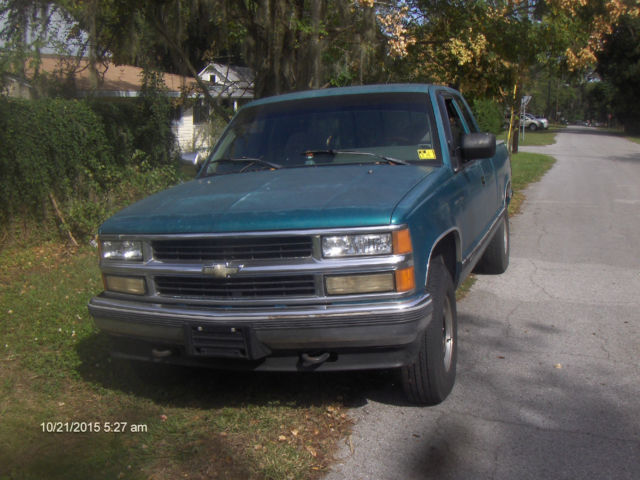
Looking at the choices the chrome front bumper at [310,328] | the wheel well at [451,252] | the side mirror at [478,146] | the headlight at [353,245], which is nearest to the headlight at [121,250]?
the chrome front bumper at [310,328]

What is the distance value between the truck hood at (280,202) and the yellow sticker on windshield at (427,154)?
0.67 feet

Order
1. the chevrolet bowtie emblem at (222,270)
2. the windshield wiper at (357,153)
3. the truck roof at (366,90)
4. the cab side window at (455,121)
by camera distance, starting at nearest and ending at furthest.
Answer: the chevrolet bowtie emblem at (222,270) < the windshield wiper at (357,153) < the truck roof at (366,90) < the cab side window at (455,121)

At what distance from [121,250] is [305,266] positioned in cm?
118

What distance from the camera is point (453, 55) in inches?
447

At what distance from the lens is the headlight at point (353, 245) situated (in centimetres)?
331

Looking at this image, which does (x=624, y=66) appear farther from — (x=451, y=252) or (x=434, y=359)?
A: (x=434, y=359)

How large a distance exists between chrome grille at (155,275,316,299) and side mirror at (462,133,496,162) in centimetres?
191

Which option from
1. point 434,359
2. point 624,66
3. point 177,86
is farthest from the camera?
point 624,66

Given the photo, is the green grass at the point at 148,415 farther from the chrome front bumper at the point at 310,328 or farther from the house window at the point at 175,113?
the house window at the point at 175,113

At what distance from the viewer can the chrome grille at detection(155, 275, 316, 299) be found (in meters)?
3.39

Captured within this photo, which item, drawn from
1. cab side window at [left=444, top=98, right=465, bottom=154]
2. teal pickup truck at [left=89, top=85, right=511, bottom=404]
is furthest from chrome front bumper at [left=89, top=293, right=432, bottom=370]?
cab side window at [left=444, top=98, right=465, bottom=154]

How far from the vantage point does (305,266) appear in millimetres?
3342

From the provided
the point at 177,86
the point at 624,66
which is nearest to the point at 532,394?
the point at 177,86

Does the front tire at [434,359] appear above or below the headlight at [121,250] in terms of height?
below
